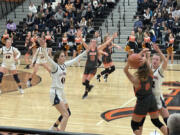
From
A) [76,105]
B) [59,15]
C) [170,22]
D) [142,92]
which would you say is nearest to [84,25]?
[59,15]

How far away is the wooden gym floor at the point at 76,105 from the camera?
905 cm

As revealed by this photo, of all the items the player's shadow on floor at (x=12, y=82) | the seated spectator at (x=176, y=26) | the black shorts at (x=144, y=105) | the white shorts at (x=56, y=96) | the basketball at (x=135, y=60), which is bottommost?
the player's shadow on floor at (x=12, y=82)

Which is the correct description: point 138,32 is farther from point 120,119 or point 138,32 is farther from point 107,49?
point 120,119

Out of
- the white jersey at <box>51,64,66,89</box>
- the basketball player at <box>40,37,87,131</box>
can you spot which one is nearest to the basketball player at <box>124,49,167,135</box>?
the basketball player at <box>40,37,87,131</box>

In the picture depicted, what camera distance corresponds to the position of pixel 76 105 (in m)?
11.1

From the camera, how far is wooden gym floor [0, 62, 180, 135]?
→ 905 centimetres

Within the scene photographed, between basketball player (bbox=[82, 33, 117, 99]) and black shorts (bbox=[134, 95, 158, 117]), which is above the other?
black shorts (bbox=[134, 95, 158, 117])

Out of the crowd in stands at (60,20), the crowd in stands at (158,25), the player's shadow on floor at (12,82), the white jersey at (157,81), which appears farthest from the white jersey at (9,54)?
the crowd in stands at (60,20)

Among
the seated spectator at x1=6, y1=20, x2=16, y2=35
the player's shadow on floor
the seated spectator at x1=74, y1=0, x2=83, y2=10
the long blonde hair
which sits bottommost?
the player's shadow on floor

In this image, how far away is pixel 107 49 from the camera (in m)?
14.9

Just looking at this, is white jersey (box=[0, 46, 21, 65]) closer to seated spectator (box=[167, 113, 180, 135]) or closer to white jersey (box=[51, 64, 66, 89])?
white jersey (box=[51, 64, 66, 89])

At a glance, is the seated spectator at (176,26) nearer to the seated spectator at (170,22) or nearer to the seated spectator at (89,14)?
the seated spectator at (170,22)

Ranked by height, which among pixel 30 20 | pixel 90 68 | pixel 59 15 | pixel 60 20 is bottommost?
pixel 30 20

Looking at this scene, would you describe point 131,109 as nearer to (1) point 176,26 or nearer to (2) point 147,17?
(1) point 176,26
